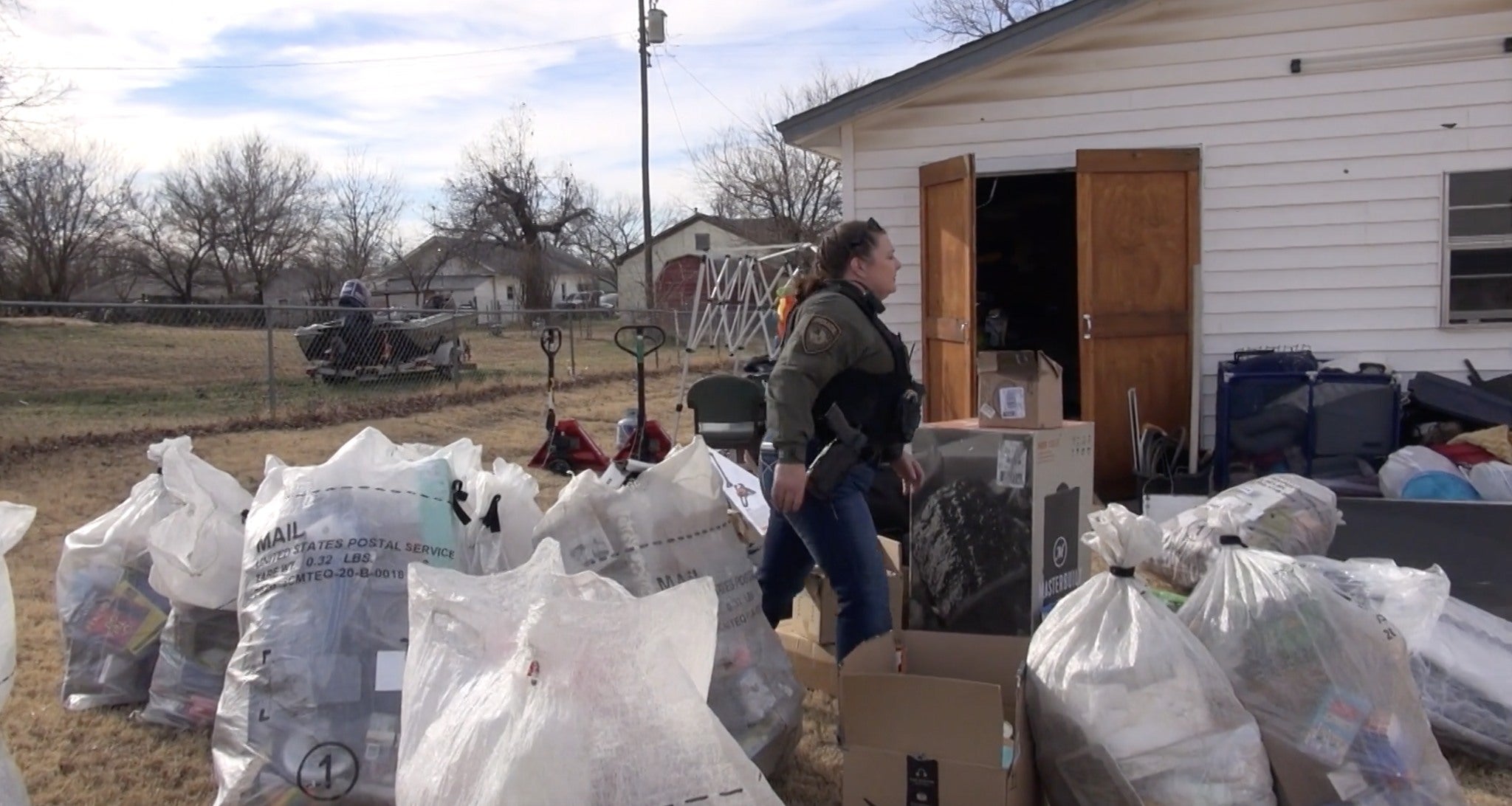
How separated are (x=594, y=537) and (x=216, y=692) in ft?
4.24

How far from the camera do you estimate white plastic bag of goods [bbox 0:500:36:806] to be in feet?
7.59

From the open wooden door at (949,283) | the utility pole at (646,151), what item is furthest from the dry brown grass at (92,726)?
the utility pole at (646,151)

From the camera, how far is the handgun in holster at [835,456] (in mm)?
2814

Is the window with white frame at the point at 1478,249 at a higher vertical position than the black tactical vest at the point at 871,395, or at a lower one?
higher

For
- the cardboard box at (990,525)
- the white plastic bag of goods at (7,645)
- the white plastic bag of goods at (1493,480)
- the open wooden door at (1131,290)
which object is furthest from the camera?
the open wooden door at (1131,290)

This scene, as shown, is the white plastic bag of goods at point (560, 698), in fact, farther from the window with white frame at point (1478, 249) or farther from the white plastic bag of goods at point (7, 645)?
the window with white frame at point (1478, 249)

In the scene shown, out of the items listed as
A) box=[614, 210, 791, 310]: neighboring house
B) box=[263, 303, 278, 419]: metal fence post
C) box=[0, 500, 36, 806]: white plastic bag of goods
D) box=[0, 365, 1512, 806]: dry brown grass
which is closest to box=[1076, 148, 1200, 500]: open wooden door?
box=[0, 365, 1512, 806]: dry brown grass

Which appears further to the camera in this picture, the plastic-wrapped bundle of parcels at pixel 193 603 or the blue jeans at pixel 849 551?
the plastic-wrapped bundle of parcels at pixel 193 603

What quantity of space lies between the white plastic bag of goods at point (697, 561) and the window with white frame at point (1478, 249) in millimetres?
5250

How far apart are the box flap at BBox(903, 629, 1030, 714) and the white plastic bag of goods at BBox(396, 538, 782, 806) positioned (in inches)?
38.7

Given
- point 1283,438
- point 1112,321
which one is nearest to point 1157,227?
point 1112,321

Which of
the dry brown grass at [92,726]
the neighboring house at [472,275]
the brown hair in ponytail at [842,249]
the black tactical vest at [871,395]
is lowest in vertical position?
the dry brown grass at [92,726]

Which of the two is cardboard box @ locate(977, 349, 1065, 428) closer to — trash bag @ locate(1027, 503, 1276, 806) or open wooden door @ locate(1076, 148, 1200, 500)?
trash bag @ locate(1027, 503, 1276, 806)

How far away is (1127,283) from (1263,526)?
2.74 metres
